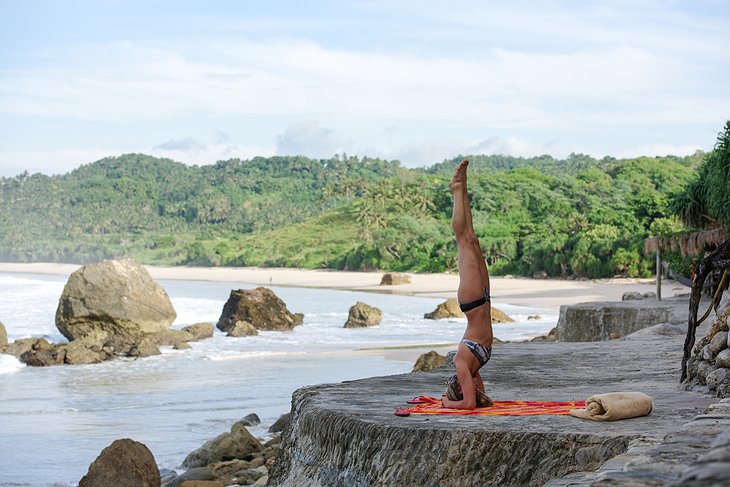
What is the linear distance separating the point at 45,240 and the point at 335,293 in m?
82.6

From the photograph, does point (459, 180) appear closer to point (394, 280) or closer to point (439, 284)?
point (439, 284)

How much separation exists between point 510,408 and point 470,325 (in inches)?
24.3

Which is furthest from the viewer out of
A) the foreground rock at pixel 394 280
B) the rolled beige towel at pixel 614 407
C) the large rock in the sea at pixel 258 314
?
the foreground rock at pixel 394 280

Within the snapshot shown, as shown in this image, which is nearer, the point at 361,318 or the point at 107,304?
the point at 107,304

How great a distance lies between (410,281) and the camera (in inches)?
2343

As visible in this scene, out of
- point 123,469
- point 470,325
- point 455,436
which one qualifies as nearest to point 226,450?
point 123,469

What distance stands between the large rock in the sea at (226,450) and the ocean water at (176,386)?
0.43 meters

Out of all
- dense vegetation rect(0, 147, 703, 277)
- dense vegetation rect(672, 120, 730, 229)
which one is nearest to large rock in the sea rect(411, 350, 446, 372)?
dense vegetation rect(672, 120, 730, 229)

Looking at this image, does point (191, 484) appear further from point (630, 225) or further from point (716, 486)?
point (630, 225)

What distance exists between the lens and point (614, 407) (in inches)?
255

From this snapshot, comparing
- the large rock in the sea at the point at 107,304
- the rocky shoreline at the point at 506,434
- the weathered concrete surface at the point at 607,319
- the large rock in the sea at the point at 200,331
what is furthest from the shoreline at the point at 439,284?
the rocky shoreline at the point at 506,434

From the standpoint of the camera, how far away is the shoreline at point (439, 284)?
138 feet

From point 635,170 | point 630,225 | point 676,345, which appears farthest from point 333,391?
point 635,170

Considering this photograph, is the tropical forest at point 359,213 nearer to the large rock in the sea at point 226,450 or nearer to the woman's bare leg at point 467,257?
the large rock in the sea at point 226,450
